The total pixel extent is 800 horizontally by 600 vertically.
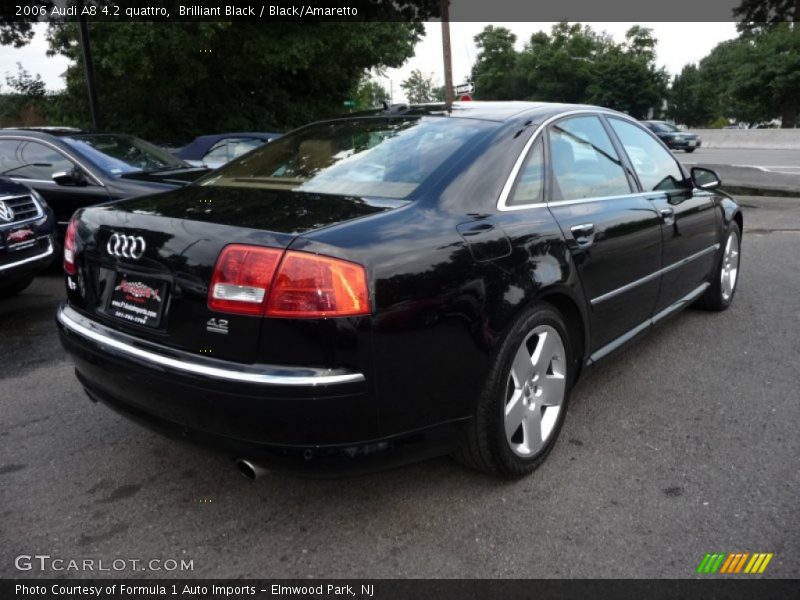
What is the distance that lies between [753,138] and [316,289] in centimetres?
3681

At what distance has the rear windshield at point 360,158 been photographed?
8.98ft

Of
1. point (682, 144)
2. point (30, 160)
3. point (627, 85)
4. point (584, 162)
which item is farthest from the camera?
point (627, 85)

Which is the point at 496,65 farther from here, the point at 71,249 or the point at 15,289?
the point at 71,249

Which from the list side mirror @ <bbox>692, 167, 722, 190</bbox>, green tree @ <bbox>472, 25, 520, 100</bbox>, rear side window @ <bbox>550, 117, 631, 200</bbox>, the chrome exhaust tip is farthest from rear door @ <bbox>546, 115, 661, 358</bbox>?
green tree @ <bbox>472, 25, 520, 100</bbox>

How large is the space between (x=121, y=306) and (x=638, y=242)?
→ 2.47m

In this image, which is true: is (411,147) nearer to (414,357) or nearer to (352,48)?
(414,357)

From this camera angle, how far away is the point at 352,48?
17641 mm

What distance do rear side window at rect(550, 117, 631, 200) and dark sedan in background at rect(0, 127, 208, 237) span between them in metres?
3.99

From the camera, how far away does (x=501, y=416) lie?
2.57 metres

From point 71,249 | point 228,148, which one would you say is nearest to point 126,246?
point 71,249

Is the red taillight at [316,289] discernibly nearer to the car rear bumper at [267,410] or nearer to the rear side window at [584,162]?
the car rear bumper at [267,410]

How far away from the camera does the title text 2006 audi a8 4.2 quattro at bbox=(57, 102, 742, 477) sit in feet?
6.97

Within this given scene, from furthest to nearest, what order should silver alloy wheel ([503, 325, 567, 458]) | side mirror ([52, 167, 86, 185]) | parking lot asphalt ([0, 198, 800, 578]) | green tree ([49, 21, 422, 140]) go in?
green tree ([49, 21, 422, 140]) → side mirror ([52, 167, 86, 185]) → silver alloy wheel ([503, 325, 567, 458]) → parking lot asphalt ([0, 198, 800, 578])

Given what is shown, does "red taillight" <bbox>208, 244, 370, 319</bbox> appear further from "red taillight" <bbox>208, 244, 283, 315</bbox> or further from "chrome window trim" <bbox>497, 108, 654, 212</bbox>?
"chrome window trim" <bbox>497, 108, 654, 212</bbox>
